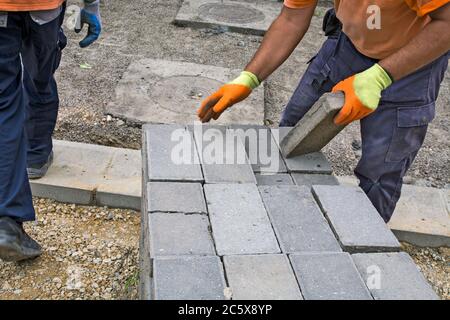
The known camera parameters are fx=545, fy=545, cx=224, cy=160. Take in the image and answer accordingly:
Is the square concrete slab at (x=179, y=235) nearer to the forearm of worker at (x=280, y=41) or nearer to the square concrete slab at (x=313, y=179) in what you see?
the square concrete slab at (x=313, y=179)

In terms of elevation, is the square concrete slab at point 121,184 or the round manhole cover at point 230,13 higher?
the square concrete slab at point 121,184

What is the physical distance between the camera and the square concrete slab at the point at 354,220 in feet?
6.55

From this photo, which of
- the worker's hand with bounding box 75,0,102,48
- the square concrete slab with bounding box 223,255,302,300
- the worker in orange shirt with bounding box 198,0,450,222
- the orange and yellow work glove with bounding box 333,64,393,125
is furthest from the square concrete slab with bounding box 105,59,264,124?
the square concrete slab with bounding box 223,255,302,300

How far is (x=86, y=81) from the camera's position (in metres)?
4.56

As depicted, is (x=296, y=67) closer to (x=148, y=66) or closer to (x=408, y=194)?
(x=148, y=66)

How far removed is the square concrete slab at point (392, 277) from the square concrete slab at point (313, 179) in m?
0.55

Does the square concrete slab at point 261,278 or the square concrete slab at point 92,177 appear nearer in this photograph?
the square concrete slab at point 261,278

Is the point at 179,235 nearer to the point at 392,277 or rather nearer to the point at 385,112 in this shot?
the point at 392,277

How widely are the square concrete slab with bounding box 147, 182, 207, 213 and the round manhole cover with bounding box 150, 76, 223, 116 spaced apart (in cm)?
204

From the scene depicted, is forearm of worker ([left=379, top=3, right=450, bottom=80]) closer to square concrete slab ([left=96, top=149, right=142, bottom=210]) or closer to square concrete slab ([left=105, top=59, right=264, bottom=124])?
square concrete slab ([left=96, top=149, right=142, bottom=210])

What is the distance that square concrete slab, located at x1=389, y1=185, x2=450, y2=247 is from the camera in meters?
3.30

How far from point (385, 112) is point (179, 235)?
4.16ft

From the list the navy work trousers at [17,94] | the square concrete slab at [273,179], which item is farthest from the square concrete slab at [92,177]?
the square concrete slab at [273,179]
